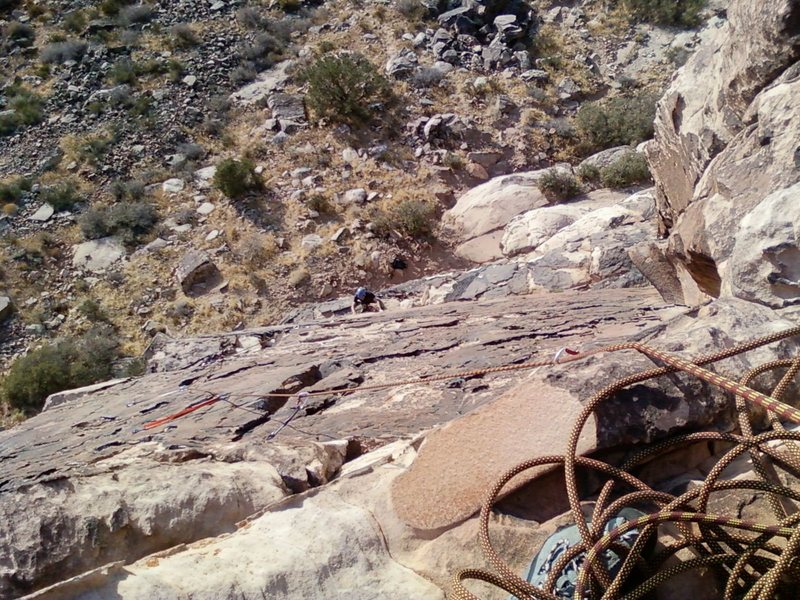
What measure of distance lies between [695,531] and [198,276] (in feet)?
35.2

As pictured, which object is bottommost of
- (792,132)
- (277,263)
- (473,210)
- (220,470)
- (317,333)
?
(277,263)

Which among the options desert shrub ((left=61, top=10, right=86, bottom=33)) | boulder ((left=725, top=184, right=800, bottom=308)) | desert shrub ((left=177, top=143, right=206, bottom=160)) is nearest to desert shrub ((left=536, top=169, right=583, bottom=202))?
desert shrub ((left=177, top=143, right=206, bottom=160))

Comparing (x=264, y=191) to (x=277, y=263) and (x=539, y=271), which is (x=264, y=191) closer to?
(x=277, y=263)

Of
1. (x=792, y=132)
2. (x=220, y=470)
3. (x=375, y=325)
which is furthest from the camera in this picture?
(x=375, y=325)

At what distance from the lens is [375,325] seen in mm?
5742

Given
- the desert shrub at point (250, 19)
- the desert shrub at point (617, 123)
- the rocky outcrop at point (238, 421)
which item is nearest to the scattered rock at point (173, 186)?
the desert shrub at point (250, 19)

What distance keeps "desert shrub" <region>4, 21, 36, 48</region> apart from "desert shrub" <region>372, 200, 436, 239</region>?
13.3 m

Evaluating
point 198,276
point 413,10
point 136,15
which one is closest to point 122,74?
point 136,15

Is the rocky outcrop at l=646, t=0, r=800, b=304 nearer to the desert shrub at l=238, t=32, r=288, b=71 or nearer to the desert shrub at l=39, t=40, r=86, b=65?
the desert shrub at l=238, t=32, r=288, b=71

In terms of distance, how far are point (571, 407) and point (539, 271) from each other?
4766 millimetres

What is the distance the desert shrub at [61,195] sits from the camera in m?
13.3

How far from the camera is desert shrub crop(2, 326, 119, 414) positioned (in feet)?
33.4

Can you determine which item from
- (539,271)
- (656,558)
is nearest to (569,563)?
(656,558)

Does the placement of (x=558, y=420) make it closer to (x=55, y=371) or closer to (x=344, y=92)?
(x=55, y=371)
